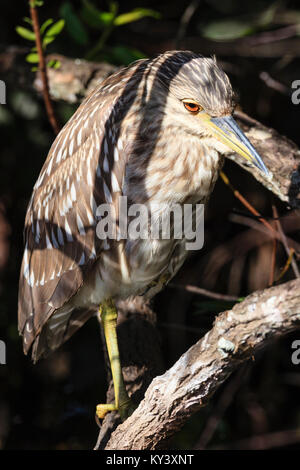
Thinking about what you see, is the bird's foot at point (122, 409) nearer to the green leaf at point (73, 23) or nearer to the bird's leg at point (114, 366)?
the bird's leg at point (114, 366)

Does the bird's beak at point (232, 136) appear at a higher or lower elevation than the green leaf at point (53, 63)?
higher

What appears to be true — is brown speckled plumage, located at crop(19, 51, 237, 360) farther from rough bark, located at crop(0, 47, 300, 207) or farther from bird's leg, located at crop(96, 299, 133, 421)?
rough bark, located at crop(0, 47, 300, 207)

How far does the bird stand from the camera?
194 cm

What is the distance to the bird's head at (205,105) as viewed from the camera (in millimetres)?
1870

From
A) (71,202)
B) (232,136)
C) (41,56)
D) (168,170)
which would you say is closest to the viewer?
(232,136)

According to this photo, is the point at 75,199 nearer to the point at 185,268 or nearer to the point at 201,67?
the point at 201,67

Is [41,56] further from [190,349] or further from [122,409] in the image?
[190,349]

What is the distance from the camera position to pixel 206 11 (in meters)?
3.33

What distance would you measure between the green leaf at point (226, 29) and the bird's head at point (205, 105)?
3.71 ft

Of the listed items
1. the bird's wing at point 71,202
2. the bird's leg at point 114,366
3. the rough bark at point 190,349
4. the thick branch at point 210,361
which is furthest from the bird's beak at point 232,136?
the bird's leg at point 114,366

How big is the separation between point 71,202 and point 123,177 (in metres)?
0.25

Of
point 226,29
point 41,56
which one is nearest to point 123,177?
point 41,56

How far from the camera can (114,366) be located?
219 centimetres
